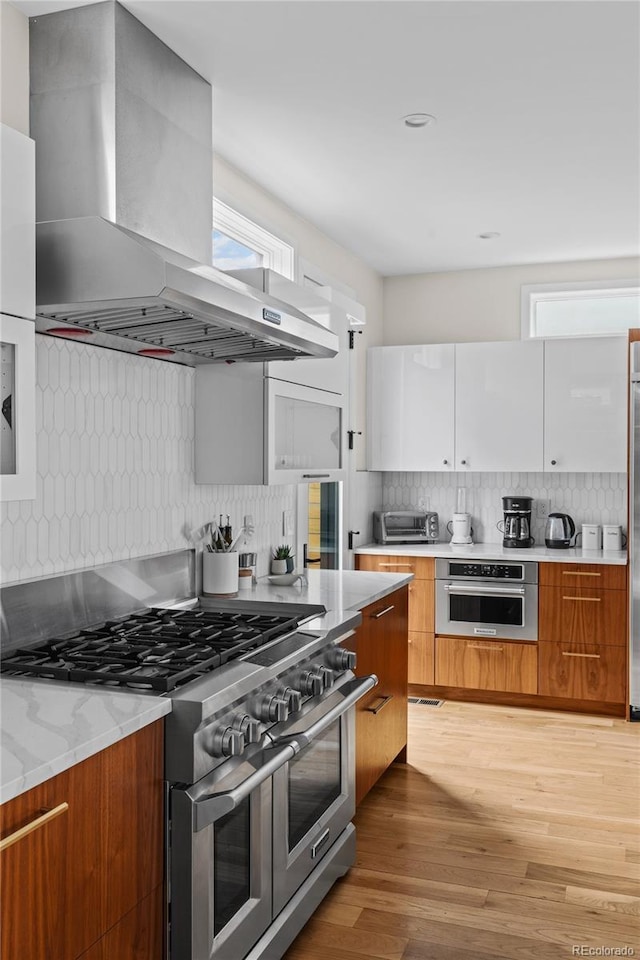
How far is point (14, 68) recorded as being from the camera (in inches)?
91.8

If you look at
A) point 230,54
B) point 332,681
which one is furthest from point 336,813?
point 230,54

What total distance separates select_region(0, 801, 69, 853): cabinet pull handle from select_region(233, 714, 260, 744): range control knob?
1.91ft

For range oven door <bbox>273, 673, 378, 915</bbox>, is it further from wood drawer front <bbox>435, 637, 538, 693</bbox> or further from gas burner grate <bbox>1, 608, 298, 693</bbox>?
wood drawer front <bbox>435, 637, 538, 693</bbox>

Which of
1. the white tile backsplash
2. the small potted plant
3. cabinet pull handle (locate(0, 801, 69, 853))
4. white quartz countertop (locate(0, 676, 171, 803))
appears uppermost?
the white tile backsplash

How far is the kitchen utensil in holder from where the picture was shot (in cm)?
315

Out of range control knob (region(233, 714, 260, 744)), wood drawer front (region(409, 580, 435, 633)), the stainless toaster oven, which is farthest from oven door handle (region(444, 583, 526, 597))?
range control knob (region(233, 714, 260, 744))

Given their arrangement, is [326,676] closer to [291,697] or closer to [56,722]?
[291,697]

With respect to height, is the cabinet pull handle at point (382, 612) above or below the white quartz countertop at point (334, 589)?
below

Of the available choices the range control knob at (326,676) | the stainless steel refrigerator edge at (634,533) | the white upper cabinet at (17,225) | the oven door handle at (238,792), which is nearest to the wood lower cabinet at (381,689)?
the range control knob at (326,676)

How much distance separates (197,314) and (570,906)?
7.26 ft

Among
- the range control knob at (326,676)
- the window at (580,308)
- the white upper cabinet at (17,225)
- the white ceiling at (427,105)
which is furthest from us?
the window at (580,308)

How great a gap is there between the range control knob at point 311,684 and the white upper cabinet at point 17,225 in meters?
1.30

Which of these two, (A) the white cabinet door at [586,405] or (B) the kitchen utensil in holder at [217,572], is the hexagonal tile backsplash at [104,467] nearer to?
(B) the kitchen utensil in holder at [217,572]

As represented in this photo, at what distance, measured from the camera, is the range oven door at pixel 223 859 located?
6.09ft
